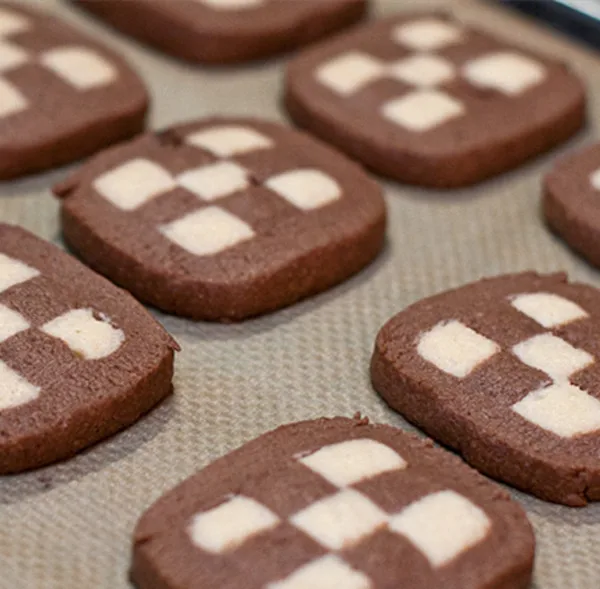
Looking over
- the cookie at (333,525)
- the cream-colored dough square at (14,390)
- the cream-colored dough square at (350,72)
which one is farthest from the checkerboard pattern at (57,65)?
the cookie at (333,525)

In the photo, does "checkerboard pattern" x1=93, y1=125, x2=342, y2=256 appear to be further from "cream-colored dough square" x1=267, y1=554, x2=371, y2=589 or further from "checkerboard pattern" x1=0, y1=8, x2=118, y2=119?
"cream-colored dough square" x1=267, y1=554, x2=371, y2=589

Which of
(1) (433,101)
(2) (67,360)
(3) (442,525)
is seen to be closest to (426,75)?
(1) (433,101)

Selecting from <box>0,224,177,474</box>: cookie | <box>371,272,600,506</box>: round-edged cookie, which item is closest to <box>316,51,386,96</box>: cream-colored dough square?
<box>371,272,600,506</box>: round-edged cookie

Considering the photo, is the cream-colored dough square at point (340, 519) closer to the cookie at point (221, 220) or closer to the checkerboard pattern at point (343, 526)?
the checkerboard pattern at point (343, 526)

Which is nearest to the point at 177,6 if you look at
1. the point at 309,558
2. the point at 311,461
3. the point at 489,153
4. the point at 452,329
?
the point at 489,153

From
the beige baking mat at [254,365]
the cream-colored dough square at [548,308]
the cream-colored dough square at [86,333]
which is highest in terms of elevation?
the cream-colored dough square at [548,308]

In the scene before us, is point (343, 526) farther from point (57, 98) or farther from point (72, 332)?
point (57, 98)

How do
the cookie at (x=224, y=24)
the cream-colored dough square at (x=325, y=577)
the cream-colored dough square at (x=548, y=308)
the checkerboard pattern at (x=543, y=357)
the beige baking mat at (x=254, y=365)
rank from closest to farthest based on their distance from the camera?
the cream-colored dough square at (x=325, y=577)
the beige baking mat at (x=254, y=365)
the checkerboard pattern at (x=543, y=357)
the cream-colored dough square at (x=548, y=308)
the cookie at (x=224, y=24)
